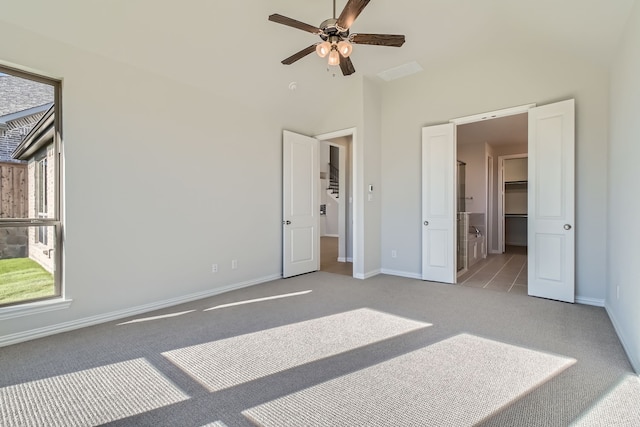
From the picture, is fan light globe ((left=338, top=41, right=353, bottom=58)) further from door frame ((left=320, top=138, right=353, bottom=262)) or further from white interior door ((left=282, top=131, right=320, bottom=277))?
door frame ((left=320, top=138, right=353, bottom=262))

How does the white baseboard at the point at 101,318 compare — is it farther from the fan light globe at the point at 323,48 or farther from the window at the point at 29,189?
the fan light globe at the point at 323,48

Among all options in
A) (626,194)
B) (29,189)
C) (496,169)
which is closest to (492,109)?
(626,194)

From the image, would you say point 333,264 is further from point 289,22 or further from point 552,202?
point 289,22

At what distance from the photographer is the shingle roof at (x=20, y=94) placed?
2633mm

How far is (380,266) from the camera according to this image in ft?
17.3

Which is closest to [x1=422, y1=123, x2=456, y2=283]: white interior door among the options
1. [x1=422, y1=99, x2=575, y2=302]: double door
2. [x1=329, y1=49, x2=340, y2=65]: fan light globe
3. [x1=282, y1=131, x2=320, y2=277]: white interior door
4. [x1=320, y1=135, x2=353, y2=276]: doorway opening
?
[x1=422, y1=99, x2=575, y2=302]: double door

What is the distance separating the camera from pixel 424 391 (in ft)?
6.24

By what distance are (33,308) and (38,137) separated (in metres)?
1.56

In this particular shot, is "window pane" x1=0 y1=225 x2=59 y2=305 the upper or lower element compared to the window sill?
upper

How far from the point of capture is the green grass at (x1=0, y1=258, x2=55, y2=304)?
267 centimetres

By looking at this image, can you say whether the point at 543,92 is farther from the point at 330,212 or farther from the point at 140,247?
the point at 330,212

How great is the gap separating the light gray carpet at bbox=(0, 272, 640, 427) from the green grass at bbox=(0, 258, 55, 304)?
1.43ft

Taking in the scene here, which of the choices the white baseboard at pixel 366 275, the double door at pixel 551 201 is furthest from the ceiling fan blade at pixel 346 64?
the white baseboard at pixel 366 275

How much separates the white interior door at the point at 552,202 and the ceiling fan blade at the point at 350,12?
8.96 feet
